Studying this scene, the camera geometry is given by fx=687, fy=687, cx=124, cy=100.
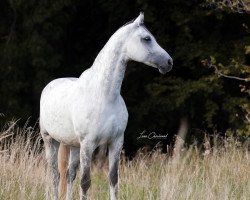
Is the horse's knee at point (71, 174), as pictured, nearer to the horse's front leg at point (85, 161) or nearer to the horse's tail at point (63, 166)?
the horse's tail at point (63, 166)

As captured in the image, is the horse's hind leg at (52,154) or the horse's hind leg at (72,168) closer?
the horse's hind leg at (72,168)

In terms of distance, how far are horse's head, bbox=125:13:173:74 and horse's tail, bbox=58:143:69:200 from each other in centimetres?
136

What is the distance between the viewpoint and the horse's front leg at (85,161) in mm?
5656

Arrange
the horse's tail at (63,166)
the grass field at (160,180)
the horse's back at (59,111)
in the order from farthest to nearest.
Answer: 1. the horse's tail at (63,166)
2. the grass field at (160,180)
3. the horse's back at (59,111)

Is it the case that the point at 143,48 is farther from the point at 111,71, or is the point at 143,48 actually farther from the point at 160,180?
the point at 160,180

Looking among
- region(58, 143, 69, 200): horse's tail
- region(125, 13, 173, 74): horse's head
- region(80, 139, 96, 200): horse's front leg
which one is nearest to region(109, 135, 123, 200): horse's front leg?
region(80, 139, 96, 200): horse's front leg

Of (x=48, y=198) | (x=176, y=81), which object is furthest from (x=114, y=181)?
(x=176, y=81)

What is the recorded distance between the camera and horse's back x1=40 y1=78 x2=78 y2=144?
19.6 ft

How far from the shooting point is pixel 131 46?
5633 mm

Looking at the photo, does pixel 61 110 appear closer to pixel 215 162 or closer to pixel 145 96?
pixel 215 162

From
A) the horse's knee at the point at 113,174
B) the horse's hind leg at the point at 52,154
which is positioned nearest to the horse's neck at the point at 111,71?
the horse's knee at the point at 113,174

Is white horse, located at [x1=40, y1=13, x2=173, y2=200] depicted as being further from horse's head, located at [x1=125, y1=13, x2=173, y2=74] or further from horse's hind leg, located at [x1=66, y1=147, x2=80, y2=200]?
horse's hind leg, located at [x1=66, y1=147, x2=80, y2=200]

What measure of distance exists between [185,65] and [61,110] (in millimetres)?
7565

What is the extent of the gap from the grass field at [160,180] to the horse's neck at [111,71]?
3.34 ft
